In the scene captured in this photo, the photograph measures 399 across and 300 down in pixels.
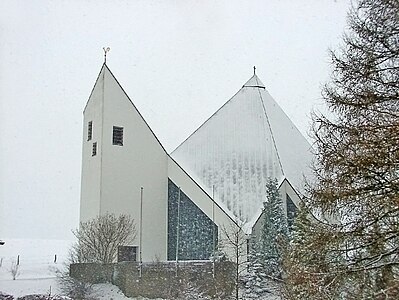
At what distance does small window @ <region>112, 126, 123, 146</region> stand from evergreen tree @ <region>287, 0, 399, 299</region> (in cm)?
1438

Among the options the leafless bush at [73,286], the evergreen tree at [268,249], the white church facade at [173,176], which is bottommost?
the leafless bush at [73,286]

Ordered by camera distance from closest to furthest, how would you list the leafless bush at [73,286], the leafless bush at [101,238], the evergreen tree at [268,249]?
the evergreen tree at [268,249], the leafless bush at [73,286], the leafless bush at [101,238]

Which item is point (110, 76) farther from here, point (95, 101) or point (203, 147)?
point (203, 147)

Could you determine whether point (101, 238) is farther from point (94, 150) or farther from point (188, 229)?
point (94, 150)

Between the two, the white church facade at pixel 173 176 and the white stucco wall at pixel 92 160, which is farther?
the white stucco wall at pixel 92 160

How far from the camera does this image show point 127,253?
17156 mm

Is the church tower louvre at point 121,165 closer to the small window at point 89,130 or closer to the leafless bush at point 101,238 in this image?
the small window at point 89,130

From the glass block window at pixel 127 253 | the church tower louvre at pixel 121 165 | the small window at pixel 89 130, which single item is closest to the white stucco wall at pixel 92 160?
the church tower louvre at pixel 121 165

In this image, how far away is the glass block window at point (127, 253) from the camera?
16456 millimetres

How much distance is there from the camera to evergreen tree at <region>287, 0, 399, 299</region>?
412 cm

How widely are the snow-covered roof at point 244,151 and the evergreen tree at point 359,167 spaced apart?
13.0m

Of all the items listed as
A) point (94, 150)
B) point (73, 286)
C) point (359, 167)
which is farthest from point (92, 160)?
point (359, 167)

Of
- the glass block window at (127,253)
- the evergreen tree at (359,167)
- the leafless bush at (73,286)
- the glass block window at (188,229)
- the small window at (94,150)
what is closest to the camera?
the evergreen tree at (359,167)

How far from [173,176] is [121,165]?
5.88ft
